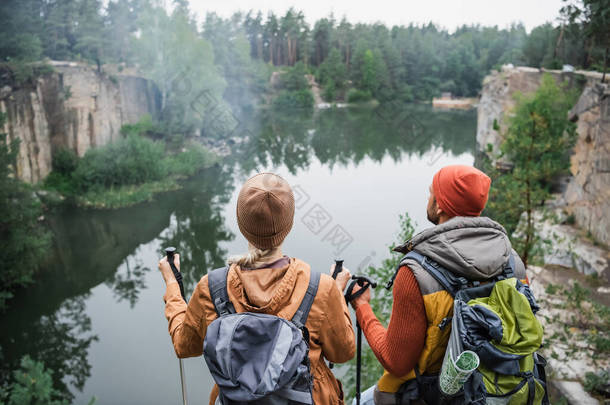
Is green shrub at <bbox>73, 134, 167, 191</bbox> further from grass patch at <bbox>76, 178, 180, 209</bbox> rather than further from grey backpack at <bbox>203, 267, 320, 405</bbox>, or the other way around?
grey backpack at <bbox>203, 267, 320, 405</bbox>

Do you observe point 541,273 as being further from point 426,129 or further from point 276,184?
→ point 426,129

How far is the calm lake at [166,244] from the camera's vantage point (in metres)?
7.14

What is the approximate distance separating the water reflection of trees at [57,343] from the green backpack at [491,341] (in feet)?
22.1

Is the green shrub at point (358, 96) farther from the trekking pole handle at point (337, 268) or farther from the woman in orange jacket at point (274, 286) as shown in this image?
the woman in orange jacket at point (274, 286)

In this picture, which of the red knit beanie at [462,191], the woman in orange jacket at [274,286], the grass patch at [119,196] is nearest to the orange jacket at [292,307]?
the woman in orange jacket at [274,286]

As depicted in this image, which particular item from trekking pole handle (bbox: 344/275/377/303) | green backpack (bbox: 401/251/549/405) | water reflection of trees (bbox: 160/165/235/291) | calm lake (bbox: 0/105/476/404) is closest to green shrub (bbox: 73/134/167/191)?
calm lake (bbox: 0/105/476/404)

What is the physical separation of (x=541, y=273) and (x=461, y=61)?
38578 mm

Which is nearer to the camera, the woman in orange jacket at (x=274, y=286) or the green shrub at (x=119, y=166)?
the woman in orange jacket at (x=274, y=286)

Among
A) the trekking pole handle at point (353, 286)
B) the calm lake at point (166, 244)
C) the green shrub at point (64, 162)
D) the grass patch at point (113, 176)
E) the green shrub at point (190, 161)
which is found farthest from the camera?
the green shrub at point (190, 161)

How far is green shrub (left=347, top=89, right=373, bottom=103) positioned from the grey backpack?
38.6 metres

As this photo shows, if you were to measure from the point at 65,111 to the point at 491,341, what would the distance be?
18411 mm

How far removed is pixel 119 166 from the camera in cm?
1562

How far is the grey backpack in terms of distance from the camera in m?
1.16

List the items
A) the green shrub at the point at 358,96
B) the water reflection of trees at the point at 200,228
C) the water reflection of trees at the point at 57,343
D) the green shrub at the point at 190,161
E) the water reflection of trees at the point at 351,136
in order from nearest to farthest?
1. the water reflection of trees at the point at 57,343
2. the water reflection of trees at the point at 200,228
3. the green shrub at the point at 190,161
4. the water reflection of trees at the point at 351,136
5. the green shrub at the point at 358,96
